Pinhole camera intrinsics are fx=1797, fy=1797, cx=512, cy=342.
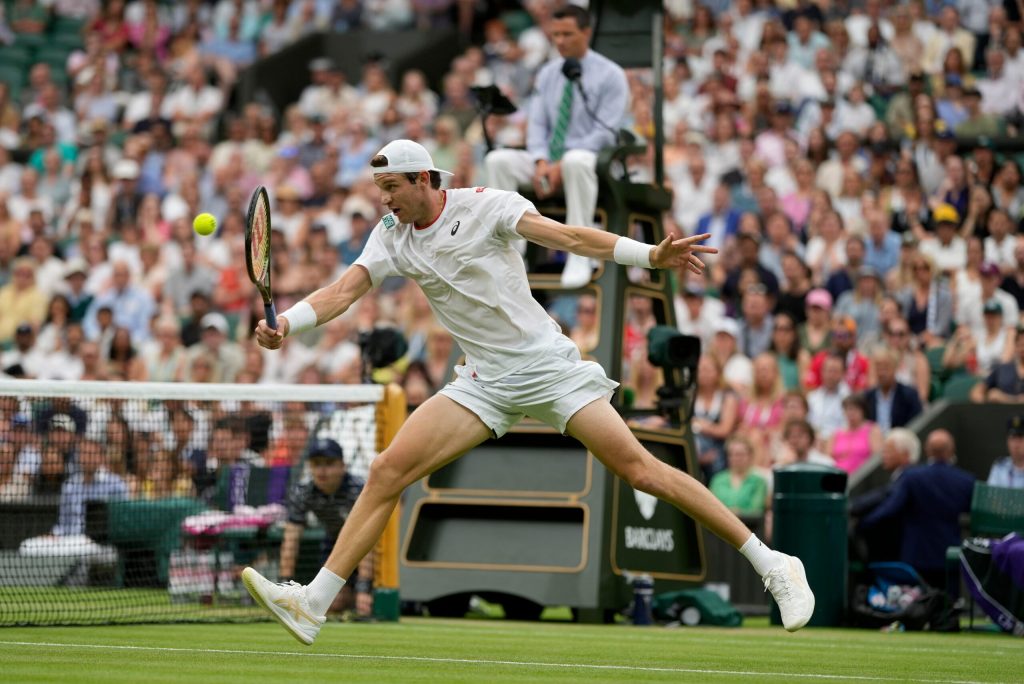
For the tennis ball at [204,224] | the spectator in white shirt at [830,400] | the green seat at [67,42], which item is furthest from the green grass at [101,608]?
the green seat at [67,42]

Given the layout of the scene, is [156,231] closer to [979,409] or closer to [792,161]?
[792,161]

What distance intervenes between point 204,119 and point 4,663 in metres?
18.2

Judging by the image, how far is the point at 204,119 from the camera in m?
25.6

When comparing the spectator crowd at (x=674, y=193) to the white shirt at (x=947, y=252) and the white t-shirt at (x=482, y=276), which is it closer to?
the white shirt at (x=947, y=252)

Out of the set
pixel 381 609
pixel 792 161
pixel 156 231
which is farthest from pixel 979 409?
pixel 156 231

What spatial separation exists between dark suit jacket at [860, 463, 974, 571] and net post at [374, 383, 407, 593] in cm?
424

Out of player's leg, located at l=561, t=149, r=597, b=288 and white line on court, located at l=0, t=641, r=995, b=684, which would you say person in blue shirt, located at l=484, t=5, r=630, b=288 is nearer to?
player's leg, located at l=561, t=149, r=597, b=288

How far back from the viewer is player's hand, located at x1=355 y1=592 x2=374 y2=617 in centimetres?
1263

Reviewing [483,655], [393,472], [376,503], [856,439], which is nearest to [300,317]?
[393,472]

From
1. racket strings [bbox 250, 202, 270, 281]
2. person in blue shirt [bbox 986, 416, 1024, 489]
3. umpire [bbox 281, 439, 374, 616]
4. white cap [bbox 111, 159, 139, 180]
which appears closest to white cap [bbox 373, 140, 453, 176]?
racket strings [bbox 250, 202, 270, 281]

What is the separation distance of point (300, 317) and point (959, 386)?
30.7 feet

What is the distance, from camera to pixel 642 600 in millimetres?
13117

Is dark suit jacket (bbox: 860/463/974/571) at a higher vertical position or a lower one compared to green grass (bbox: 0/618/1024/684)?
higher

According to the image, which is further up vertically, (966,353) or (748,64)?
(748,64)
